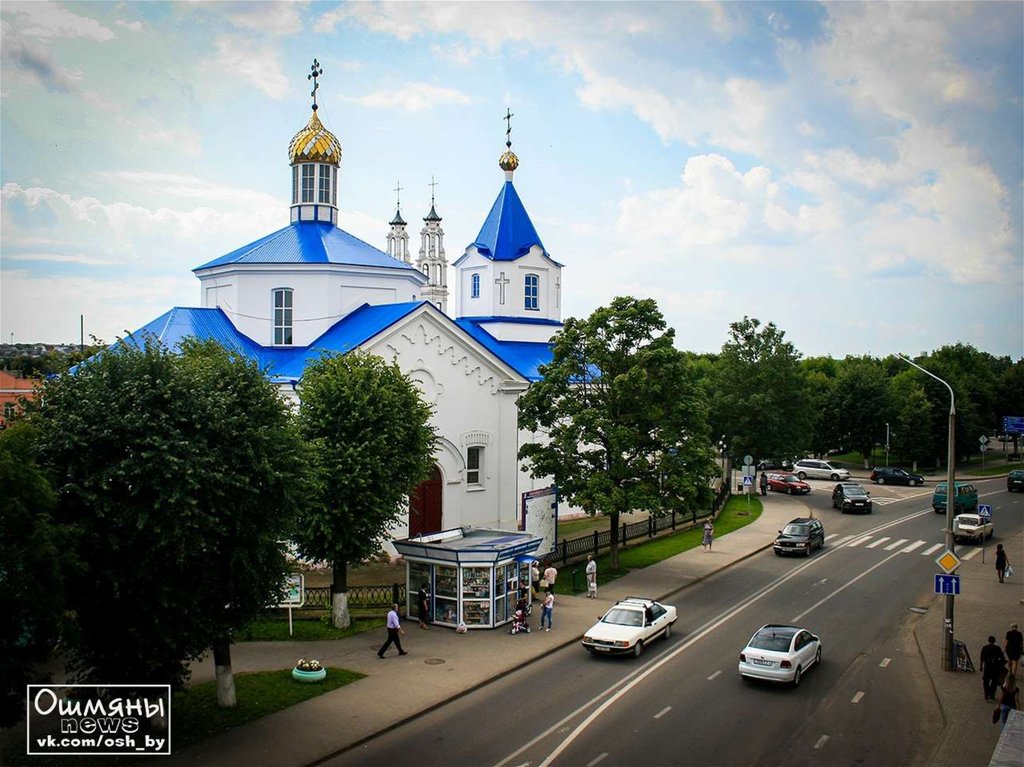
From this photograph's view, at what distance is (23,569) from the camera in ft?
47.2

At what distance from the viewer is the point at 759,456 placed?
2281 inches

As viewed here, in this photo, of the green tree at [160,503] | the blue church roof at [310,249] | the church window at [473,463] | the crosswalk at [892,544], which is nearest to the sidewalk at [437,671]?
the green tree at [160,503]

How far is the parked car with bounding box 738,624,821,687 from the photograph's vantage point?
806 inches

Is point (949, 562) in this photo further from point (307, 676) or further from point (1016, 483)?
point (1016, 483)

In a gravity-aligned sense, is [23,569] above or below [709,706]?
above

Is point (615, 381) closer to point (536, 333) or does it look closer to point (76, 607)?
point (536, 333)

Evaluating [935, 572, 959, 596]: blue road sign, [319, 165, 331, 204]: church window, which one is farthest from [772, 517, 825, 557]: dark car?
[319, 165, 331, 204]: church window

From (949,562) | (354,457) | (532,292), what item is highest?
(532,292)

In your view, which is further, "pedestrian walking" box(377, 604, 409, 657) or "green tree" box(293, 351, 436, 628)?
"green tree" box(293, 351, 436, 628)

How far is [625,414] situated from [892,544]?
52.1ft

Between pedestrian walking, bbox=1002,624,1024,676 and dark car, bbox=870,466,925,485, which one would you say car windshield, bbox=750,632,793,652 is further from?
dark car, bbox=870,466,925,485

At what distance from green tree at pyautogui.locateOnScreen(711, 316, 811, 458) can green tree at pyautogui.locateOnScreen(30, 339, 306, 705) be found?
43279 millimetres

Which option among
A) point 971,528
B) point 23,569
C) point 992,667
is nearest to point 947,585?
point 992,667

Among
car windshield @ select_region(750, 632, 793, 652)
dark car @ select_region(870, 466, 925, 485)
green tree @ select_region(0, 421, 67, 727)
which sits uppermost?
green tree @ select_region(0, 421, 67, 727)
